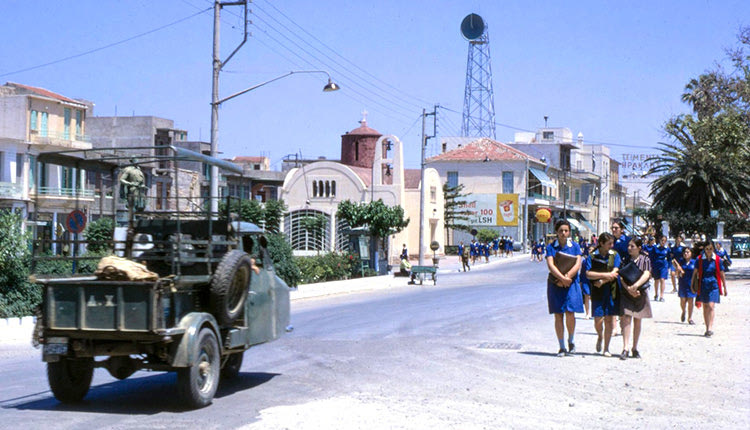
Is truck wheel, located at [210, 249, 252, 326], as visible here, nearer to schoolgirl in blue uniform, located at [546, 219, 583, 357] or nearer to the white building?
schoolgirl in blue uniform, located at [546, 219, 583, 357]

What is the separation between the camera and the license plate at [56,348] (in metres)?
8.92

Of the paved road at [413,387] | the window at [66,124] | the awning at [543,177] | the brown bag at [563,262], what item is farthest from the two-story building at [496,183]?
the brown bag at [563,262]

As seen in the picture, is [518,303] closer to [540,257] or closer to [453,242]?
[540,257]

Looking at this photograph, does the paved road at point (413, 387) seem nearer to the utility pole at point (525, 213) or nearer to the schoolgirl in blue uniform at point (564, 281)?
the schoolgirl in blue uniform at point (564, 281)

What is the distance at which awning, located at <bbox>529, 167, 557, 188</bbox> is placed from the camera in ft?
290

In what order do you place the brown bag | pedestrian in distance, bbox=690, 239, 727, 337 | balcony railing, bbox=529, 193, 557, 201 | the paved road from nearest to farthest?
the paved road → the brown bag → pedestrian in distance, bbox=690, 239, 727, 337 → balcony railing, bbox=529, 193, 557, 201

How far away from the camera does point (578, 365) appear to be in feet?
41.0

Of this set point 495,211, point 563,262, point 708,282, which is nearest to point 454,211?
point 495,211

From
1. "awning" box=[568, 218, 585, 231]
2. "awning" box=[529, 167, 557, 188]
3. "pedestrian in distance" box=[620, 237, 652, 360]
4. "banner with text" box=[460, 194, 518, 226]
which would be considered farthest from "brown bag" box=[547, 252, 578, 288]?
"awning" box=[568, 218, 585, 231]

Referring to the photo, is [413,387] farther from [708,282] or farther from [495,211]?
[495,211]

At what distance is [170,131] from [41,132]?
1959 cm

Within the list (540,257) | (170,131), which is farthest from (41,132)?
(540,257)

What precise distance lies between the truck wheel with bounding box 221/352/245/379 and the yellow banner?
242 ft

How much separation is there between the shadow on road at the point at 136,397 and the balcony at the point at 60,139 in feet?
169
